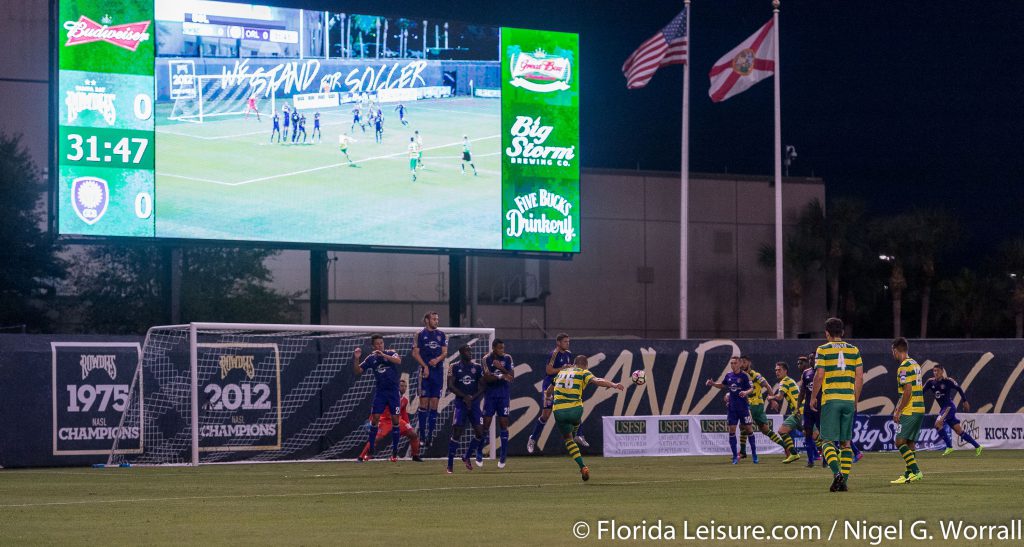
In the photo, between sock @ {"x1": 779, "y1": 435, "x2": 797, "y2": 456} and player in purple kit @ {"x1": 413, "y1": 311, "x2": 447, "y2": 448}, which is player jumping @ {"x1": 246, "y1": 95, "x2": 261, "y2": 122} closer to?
player in purple kit @ {"x1": 413, "y1": 311, "x2": 447, "y2": 448}

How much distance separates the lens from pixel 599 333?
62562 millimetres

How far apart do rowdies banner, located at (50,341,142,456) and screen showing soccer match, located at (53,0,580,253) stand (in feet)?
14.6

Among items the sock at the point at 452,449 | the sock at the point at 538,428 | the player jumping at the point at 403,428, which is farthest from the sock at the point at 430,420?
the sock at the point at 538,428

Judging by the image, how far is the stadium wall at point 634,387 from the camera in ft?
86.3

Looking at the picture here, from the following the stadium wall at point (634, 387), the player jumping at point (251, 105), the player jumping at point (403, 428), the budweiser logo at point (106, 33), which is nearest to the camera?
the player jumping at point (403, 428)

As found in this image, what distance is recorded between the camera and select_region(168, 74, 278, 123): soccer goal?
31766 mm

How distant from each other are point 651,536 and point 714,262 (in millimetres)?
54528

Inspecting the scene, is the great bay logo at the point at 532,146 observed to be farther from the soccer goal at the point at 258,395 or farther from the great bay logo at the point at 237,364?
the great bay logo at the point at 237,364

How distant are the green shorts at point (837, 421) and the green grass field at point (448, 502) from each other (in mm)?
717

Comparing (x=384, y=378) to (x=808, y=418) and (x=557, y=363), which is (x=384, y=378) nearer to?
(x=557, y=363)

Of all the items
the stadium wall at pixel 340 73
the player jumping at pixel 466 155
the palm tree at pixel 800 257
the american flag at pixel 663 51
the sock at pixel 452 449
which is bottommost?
the sock at pixel 452 449

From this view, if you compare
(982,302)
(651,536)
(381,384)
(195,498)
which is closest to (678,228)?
(982,302)

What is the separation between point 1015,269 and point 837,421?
67691mm

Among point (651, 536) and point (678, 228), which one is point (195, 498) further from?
point (678, 228)
